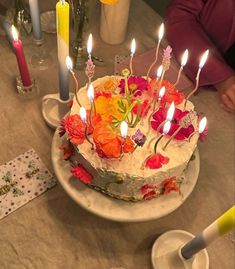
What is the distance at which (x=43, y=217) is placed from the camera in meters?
0.70

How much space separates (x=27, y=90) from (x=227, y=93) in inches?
19.3

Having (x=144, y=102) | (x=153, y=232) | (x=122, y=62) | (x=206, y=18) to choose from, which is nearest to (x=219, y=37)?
(x=206, y=18)

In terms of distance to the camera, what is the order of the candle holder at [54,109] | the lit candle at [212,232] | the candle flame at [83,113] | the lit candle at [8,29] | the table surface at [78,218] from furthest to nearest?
the lit candle at [8,29] → the candle holder at [54,109] → the table surface at [78,218] → the candle flame at [83,113] → the lit candle at [212,232]

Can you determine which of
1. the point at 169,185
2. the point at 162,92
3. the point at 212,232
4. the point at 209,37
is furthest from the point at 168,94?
the point at 209,37

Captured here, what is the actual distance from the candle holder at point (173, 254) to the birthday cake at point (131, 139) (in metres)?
→ 0.09

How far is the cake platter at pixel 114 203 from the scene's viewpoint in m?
0.62

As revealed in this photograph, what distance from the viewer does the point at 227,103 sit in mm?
909

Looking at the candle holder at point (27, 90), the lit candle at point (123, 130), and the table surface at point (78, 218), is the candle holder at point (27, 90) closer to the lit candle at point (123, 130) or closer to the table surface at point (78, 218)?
the table surface at point (78, 218)

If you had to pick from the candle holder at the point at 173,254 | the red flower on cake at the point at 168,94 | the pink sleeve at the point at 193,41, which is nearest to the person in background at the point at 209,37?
the pink sleeve at the point at 193,41

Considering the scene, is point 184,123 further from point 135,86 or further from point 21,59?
point 21,59

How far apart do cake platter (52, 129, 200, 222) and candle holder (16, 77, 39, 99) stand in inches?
9.7

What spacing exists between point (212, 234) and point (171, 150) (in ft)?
0.54

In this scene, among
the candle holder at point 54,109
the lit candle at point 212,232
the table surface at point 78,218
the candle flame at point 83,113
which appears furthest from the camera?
the candle holder at point 54,109

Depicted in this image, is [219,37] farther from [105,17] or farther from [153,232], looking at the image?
[153,232]
